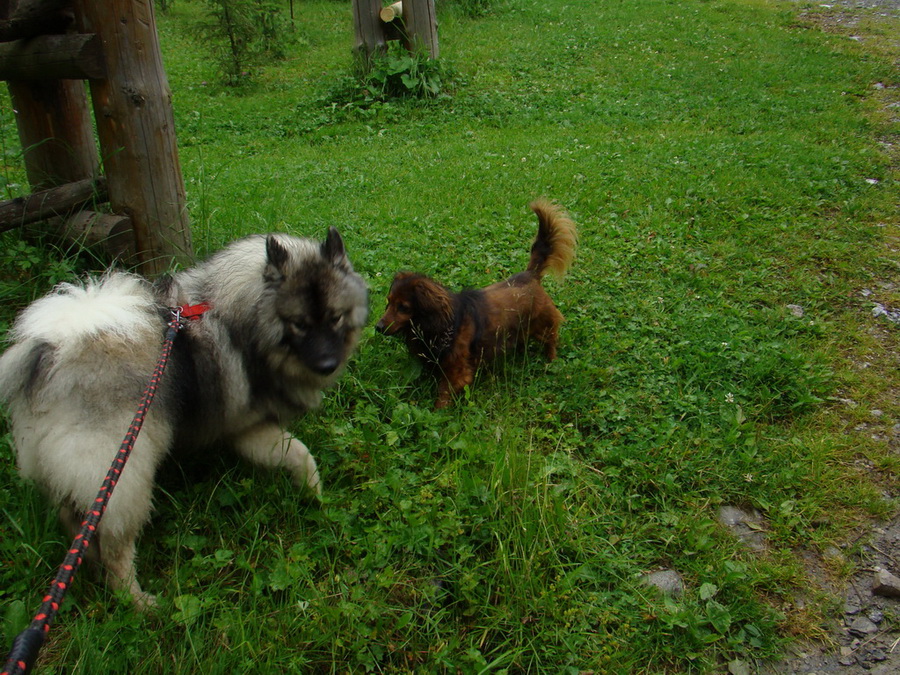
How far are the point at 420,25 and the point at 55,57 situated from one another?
7.85m

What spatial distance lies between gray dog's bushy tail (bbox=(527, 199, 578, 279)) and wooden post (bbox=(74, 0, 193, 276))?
8.06 ft

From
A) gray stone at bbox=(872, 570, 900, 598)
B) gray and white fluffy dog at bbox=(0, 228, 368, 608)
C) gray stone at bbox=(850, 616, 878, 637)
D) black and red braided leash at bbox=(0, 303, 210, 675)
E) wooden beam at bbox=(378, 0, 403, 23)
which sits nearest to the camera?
black and red braided leash at bbox=(0, 303, 210, 675)

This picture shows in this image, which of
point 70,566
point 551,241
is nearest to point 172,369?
point 70,566

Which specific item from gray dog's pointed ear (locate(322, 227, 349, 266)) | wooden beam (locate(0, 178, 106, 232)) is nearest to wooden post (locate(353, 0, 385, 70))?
wooden beam (locate(0, 178, 106, 232))

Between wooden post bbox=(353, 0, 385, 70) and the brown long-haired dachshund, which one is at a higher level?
wooden post bbox=(353, 0, 385, 70)

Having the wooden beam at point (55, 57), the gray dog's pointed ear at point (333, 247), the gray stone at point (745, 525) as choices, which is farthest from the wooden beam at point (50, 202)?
the gray stone at point (745, 525)

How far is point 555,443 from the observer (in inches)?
132

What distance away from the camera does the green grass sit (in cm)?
232

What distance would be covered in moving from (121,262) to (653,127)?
7.61 metres

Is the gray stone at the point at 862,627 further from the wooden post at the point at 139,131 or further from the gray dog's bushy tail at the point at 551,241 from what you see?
the wooden post at the point at 139,131

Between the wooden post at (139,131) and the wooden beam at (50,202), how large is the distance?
0.22 m

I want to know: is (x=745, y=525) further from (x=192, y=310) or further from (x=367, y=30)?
(x=367, y=30)

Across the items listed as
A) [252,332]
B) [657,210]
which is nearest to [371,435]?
[252,332]

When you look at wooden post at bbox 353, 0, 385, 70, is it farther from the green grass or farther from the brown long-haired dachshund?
the brown long-haired dachshund
